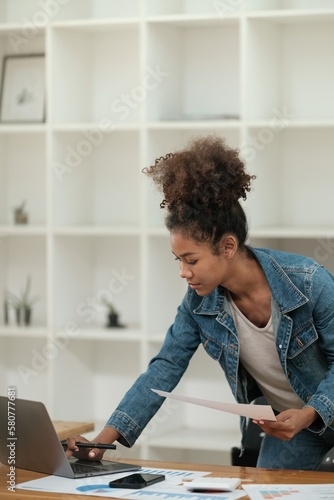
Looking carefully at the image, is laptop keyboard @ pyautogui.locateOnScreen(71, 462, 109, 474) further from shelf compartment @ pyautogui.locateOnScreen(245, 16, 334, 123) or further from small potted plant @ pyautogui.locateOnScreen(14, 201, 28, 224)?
small potted plant @ pyautogui.locateOnScreen(14, 201, 28, 224)

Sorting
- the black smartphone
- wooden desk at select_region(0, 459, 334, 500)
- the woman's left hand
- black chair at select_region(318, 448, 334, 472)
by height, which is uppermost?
the woman's left hand

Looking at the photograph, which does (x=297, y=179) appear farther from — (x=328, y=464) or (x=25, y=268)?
(x=328, y=464)

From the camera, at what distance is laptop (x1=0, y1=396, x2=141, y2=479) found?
2.33 metres

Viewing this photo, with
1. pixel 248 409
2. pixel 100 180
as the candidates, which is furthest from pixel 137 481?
pixel 100 180

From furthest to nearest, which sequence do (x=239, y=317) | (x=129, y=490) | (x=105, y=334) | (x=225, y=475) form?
(x=105, y=334), (x=239, y=317), (x=225, y=475), (x=129, y=490)

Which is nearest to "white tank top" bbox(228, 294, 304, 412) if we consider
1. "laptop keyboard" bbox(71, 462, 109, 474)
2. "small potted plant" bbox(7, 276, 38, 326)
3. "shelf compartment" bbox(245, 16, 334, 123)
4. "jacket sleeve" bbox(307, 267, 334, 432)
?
"jacket sleeve" bbox(307, 267, 334, 432)

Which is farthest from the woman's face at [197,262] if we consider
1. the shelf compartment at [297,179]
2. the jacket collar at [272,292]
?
the shelf compartment at [297,179]

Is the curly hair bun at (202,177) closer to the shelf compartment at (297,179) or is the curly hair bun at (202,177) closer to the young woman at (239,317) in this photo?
the young woman at (239,317)

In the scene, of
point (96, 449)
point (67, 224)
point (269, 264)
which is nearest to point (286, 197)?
point (67, 224)

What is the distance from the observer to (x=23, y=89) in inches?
185

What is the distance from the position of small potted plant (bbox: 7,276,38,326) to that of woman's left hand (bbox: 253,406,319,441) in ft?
7.96

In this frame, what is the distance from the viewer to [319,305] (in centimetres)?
260

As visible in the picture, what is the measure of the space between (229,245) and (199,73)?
83.7 inches

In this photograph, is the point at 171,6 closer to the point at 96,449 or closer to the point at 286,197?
the point at 286,197
